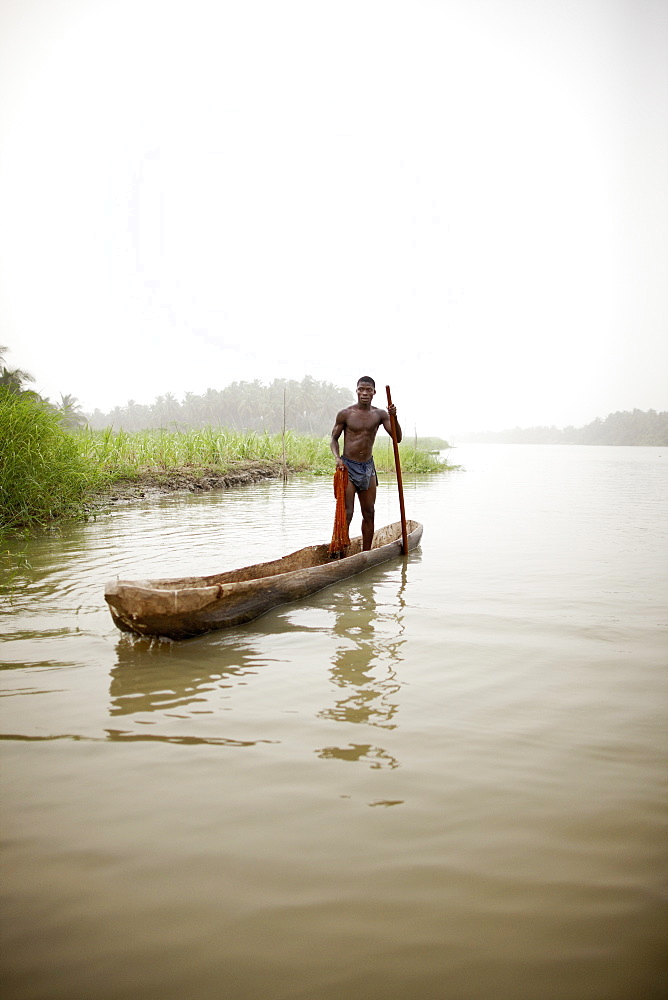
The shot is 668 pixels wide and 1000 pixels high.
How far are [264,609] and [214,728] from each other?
1.67 metres

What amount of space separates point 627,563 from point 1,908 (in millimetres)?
6157

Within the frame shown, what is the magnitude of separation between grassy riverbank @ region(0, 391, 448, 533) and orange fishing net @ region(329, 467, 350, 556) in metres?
3.92

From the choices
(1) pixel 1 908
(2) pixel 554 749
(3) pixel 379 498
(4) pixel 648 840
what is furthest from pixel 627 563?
(3) pixel 379 498

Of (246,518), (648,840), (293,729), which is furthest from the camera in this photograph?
(246,518)

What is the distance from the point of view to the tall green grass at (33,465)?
7.18 meters

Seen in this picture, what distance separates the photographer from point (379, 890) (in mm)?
1617

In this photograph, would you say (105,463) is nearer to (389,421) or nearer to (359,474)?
(359,474)

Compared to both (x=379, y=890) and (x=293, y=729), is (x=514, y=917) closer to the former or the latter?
(x=379, y=890)

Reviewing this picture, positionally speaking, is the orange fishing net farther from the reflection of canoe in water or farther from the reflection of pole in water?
the reflection of pole in water

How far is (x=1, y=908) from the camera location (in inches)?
61.1

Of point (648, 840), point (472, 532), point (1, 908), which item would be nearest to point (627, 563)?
point (472, 532)

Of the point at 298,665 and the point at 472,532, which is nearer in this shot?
the point at 298,665

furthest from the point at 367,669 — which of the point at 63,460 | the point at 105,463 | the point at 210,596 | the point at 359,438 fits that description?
the point at 105,463

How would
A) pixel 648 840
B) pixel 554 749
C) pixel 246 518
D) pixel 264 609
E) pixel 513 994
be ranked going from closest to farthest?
1. pixel 513 994
2. pixel 648 840
3. pixel 554 749
4. pixel 264 609
5. pixel 246 518
